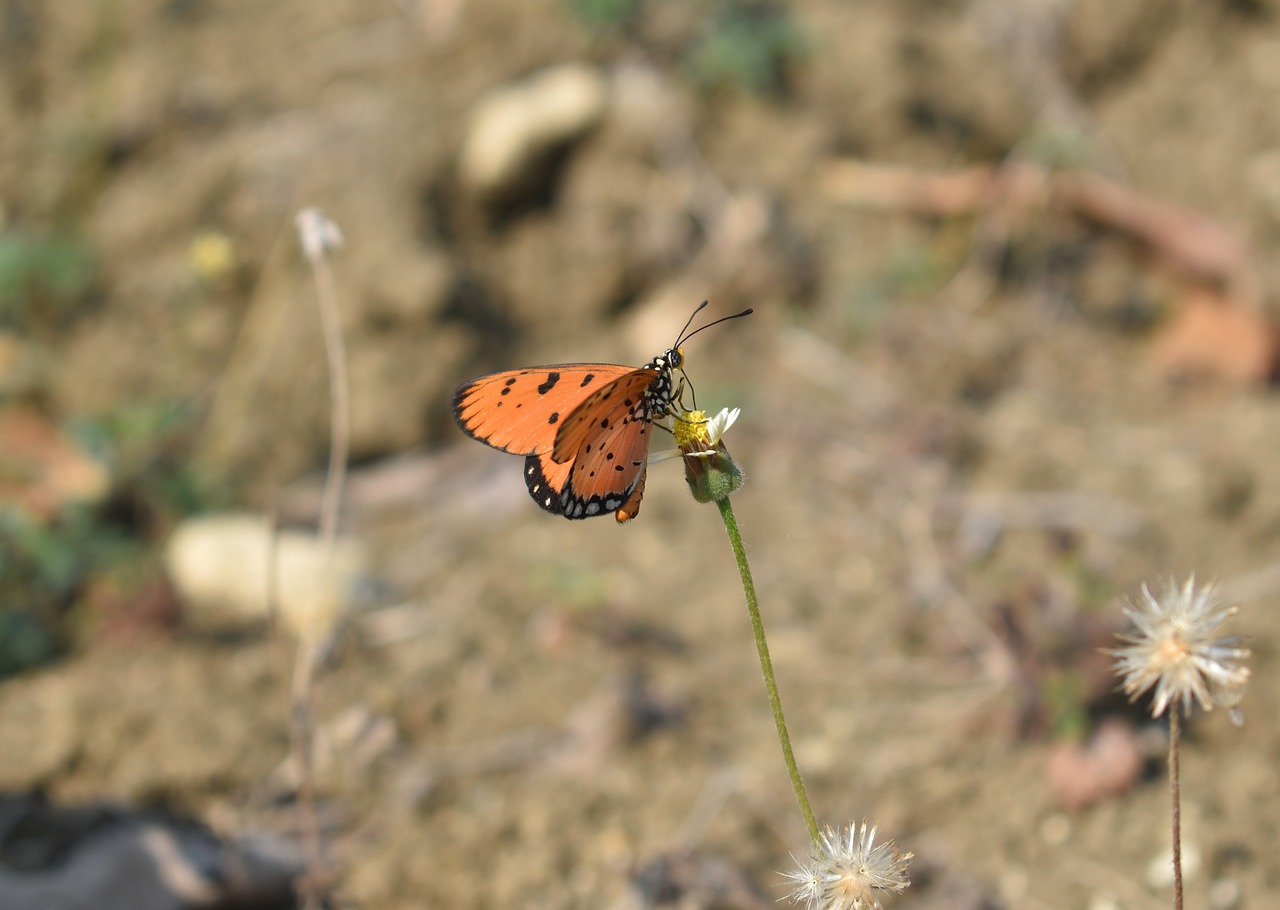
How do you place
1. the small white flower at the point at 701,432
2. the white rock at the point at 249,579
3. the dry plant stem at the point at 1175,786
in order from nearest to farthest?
the dry plant stem at the point at 1175,786
the small white flower at the point at 701,432
the white rock at the point at 249,579

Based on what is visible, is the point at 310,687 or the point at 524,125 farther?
the point at 524,125

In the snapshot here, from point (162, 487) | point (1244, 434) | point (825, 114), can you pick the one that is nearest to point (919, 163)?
point (825, 114)

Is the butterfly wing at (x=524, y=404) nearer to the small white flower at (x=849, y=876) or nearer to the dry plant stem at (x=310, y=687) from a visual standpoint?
the dry plant stem at (x=310, y=687)

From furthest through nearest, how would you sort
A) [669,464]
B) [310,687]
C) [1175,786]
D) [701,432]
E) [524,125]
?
[524,125], [669,464], [310,687], [701,432], [1175,786]

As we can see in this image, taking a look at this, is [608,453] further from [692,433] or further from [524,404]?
[692,433]

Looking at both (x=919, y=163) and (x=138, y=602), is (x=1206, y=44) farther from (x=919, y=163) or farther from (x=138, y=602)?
(x=138, y=602)

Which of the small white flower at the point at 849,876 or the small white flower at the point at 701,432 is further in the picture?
the small white flower at the point at 701,432

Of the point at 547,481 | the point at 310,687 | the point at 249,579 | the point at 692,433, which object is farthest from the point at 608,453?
the point at 249,579

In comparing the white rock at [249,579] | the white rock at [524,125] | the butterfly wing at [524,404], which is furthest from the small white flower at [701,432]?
the white rock at [524,125]
